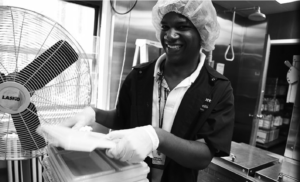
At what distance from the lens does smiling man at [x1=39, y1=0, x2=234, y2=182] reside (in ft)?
2.79

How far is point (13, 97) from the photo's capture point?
0.71 m

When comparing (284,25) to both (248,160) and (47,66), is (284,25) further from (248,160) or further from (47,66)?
(47,66)

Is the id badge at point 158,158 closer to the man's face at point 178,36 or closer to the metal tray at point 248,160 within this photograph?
→ the man's face at point 178,36

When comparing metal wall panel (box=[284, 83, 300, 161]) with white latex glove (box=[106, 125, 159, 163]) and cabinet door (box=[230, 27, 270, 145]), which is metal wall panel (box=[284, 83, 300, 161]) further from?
cabinet door (box=[230, 27, 270, 145])

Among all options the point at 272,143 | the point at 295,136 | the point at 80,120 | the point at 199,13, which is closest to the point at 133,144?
the point at 80,120

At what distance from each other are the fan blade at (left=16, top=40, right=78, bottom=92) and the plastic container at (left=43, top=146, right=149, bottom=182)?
259 millimetres

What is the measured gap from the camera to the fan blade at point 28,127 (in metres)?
0.75

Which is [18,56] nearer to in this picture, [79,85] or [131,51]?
[79,85]

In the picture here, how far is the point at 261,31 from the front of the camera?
3.62 metres

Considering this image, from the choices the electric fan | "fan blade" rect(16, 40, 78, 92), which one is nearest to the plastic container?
the electric fan

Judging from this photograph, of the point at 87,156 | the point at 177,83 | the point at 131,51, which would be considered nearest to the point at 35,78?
the point at 87,156

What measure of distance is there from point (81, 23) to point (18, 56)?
1.34m

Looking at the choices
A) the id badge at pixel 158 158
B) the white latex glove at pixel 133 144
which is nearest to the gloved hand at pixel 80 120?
the white latex glove at pixel 133 144

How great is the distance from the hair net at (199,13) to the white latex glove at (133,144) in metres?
0.62
